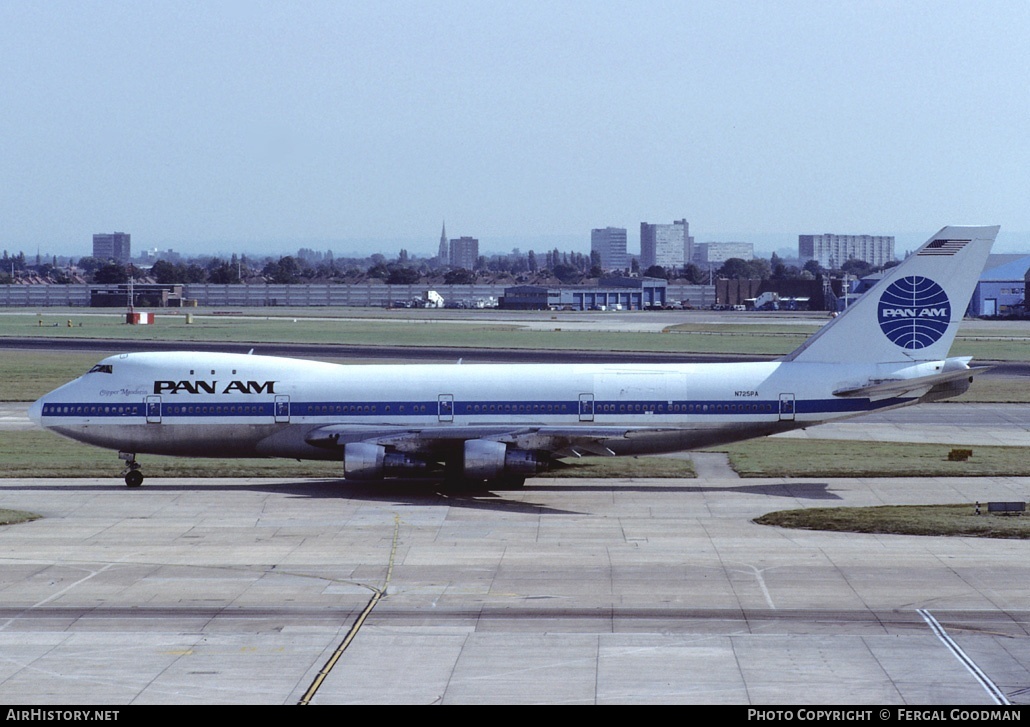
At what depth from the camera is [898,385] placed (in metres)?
42.0

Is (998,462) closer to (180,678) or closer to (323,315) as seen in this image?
(180,678)

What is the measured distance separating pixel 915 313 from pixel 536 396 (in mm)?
13235

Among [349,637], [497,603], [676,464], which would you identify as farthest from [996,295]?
[349,637]

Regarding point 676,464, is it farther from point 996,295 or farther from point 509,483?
point 996,295

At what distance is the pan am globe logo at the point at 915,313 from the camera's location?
42812 mm

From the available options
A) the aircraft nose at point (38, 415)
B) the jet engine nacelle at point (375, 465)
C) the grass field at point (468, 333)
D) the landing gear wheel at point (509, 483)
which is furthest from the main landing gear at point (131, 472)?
the grass field at point (468, 333)

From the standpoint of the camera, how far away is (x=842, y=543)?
32750 mm

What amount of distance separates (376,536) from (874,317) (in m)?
19.4

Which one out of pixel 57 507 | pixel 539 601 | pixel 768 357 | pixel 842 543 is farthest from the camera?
pixel 768 357

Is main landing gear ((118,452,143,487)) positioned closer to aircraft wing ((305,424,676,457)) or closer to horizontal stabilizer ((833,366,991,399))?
aircraft wing ((305,424,676,457))

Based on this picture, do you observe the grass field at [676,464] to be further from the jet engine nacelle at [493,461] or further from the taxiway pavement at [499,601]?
the jet engine nacelle at [493,461]

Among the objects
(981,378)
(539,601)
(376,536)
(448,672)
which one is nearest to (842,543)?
(539,601)

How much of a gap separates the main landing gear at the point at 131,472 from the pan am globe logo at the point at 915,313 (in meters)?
26.2

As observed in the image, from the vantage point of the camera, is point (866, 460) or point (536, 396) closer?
point (536, 396)
